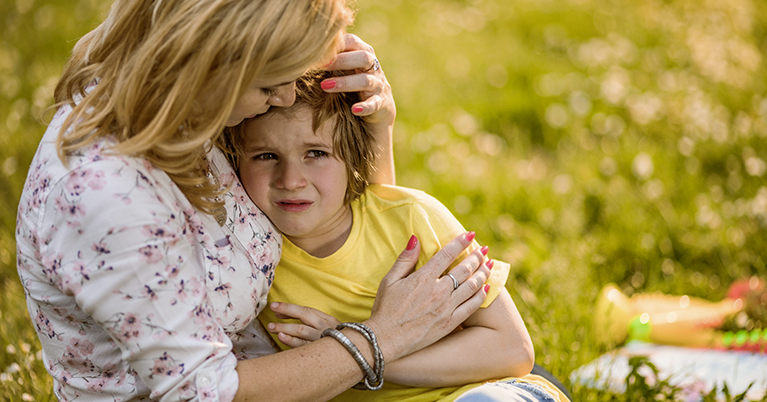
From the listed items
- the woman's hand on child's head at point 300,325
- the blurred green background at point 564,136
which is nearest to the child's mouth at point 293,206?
the woman's hand on child's head at point 300,325

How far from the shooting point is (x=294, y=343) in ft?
6.20

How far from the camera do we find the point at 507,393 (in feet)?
5.78

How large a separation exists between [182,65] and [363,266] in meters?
0.88

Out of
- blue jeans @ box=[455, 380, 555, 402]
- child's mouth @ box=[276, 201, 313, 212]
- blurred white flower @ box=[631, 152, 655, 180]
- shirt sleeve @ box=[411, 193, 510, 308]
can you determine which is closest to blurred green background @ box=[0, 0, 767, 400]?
blurred white flower @ box=[631, 152, 655, 180]

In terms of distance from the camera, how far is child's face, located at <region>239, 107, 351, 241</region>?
6.17 feet

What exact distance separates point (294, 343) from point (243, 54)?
884mm

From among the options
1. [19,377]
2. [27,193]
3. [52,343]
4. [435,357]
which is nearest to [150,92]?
[27,193]

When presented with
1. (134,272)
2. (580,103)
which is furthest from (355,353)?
(580,103)

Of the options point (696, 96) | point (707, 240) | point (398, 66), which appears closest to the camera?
point (707, 240)

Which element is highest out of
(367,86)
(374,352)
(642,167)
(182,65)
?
(182,65)

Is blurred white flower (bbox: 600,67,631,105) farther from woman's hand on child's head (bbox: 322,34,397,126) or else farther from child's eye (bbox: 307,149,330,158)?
child's eye (bbox: 307,149,330,158)

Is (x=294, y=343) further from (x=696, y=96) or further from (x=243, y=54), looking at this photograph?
(x=696, y=96)

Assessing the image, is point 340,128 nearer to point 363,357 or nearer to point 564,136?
point 363,357

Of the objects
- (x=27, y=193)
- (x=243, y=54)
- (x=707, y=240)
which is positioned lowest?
(x=707, y=240)
